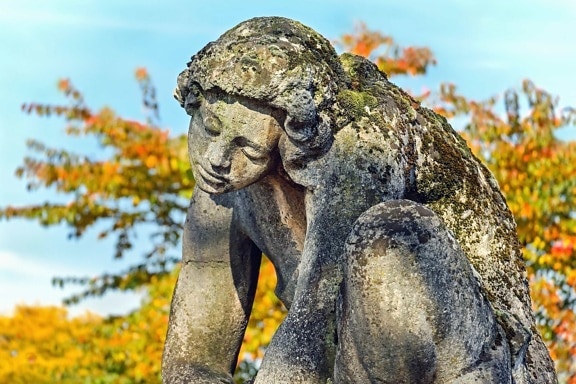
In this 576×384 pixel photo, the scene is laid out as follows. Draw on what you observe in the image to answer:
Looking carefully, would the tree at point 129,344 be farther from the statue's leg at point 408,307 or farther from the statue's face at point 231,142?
the statue's leg at point 408,307

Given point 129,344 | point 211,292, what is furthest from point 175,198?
point 211,292

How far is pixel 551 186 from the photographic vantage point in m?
10.2

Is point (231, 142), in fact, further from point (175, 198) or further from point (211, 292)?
point (175, 198)

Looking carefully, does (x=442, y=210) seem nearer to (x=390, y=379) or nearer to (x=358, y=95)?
(x=358, y=95)

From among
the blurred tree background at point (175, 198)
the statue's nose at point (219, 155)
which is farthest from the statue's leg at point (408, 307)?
the blurred tree background at point (175, 198)

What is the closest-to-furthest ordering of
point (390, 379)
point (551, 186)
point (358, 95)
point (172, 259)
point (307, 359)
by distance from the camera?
point (390, 379)
point (307, 359)
point (358, 95)
point (551, 186)
point (172, 259)

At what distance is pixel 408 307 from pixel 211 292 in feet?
3.77

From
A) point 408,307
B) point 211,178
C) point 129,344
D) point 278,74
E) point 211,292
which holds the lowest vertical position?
point 408,307

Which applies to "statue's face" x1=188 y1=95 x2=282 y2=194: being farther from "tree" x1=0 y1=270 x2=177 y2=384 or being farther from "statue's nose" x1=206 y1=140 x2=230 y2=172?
"tree" x1=0 y1=270 x2=177 y2=384

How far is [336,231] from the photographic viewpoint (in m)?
3.48

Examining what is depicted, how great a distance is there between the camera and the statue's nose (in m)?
3.50

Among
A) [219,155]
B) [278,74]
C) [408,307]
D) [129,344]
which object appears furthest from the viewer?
[129,344]

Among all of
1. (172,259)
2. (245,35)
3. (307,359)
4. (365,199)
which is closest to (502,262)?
(365,199)

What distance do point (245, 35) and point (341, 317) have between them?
958mm
